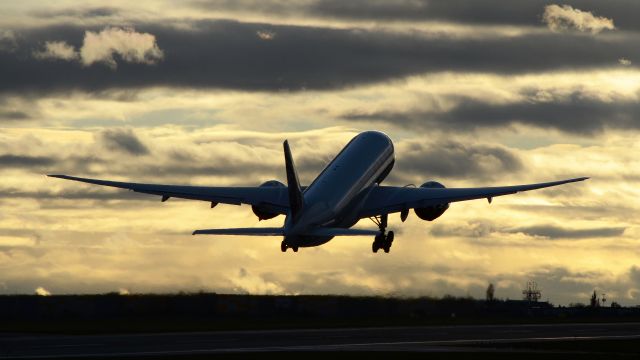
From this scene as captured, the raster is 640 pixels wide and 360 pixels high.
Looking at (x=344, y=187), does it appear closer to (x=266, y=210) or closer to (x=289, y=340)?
(x=266, y=210)

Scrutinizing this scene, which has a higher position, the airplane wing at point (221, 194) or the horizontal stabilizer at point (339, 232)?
the airplane wing at point (221, 194)

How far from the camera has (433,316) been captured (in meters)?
116

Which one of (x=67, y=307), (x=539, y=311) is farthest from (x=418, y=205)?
(x=539, y=311)

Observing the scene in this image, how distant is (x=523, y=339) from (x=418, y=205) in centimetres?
2474

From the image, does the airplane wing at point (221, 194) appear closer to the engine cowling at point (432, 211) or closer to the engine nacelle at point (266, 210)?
the engine nacelle at point (266, 210)

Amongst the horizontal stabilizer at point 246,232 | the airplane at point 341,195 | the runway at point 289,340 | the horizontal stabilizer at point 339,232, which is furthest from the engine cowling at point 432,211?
the horizontal stabilizer at point 246,232

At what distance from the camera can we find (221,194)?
10294cm

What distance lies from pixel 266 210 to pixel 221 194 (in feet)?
12.5

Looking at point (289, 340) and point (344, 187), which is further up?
point (344, 187)

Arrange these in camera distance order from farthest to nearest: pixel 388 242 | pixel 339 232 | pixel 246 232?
1. pixel 388 242
2. pixel 339 232
3. pixel 246 232

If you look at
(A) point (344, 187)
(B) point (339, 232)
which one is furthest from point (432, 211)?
(B) point (339, 232)

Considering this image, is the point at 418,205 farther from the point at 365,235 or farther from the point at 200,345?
the point at 200,345

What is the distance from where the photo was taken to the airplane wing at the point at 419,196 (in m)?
107

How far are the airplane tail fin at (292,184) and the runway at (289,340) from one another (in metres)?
8.71
